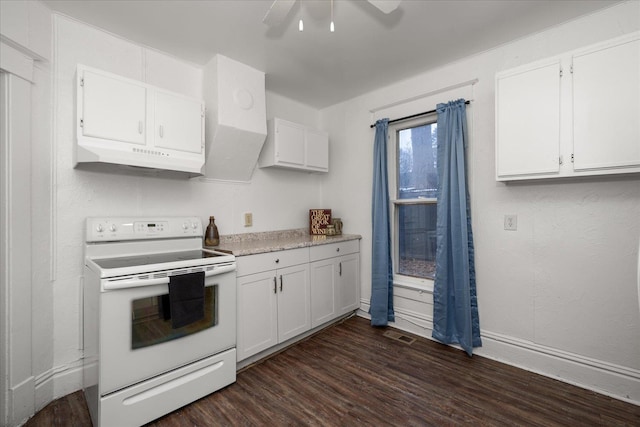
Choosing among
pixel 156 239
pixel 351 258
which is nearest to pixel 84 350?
pixel 156 239

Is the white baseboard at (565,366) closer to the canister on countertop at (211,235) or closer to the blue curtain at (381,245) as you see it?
the blue curtain at (381,245)

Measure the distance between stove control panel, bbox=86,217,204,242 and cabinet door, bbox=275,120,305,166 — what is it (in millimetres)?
1120

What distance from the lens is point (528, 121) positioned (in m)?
2.11

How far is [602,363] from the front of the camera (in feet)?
6.71

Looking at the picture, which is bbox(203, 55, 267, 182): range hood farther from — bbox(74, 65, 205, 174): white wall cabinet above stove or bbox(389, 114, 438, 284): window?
bbox(389, 114, 438, 284): window

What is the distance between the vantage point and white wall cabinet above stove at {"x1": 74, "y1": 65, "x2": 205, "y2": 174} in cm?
186

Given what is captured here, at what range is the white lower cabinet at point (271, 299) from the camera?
2332 mm

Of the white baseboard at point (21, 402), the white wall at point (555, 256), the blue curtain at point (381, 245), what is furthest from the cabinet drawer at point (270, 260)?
the white baseboard at point (21, 402)

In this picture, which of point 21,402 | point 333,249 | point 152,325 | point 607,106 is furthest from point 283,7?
point 21,402

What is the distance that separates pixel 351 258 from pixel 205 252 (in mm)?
1667

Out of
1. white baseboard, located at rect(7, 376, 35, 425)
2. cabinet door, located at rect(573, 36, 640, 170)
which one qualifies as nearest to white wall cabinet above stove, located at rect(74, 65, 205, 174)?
white baseboard, located at rect(7, 376, 35, 425)

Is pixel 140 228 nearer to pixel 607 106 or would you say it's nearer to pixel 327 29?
pixel 327 29

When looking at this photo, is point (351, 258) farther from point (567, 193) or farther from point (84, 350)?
point (84, 350)

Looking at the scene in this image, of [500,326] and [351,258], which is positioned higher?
[351,258]
